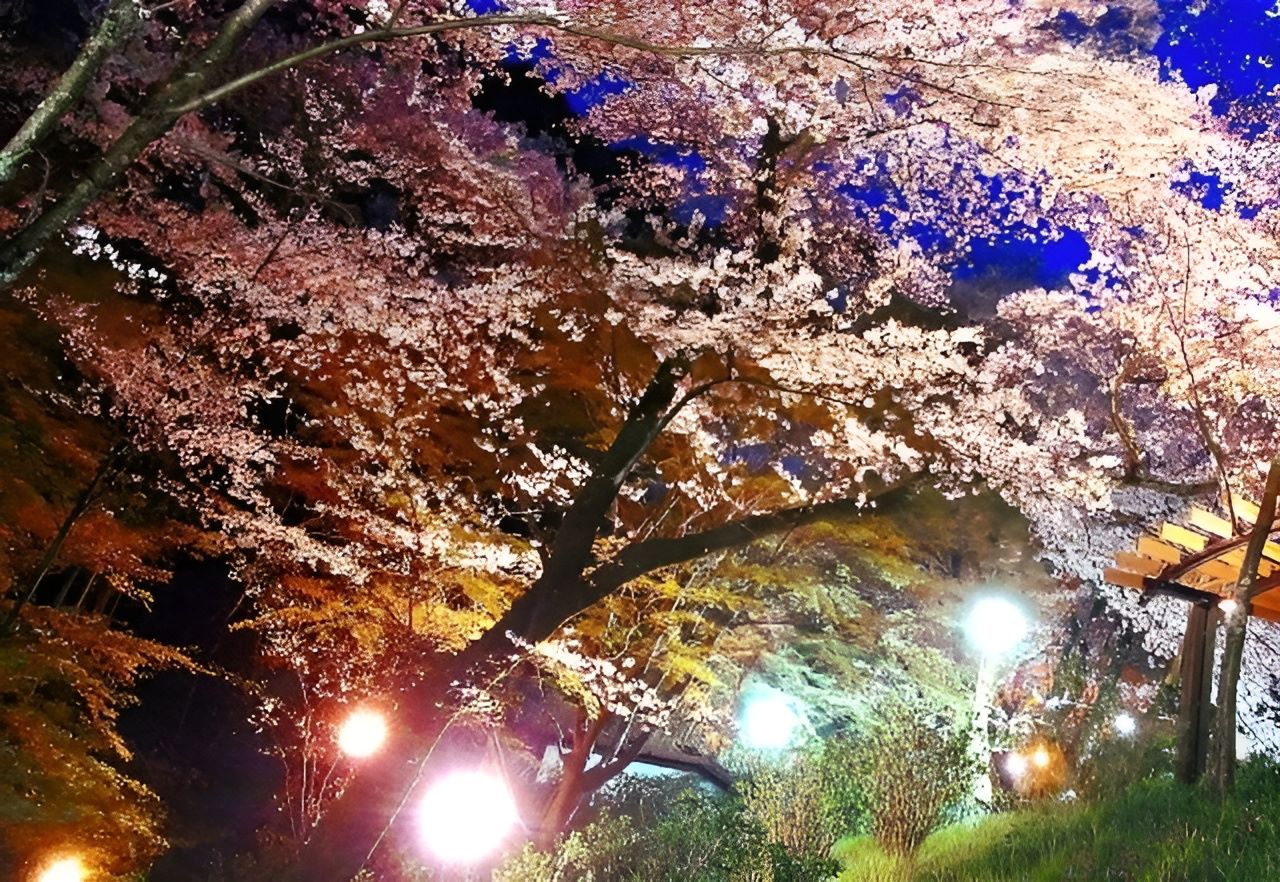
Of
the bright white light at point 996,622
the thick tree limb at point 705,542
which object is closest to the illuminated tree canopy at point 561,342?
the thick tree limb at point 705,542

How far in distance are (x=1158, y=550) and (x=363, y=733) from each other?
9.48 m

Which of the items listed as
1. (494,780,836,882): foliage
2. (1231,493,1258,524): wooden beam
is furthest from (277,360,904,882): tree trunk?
(1231,493,1258,524): wooden beam

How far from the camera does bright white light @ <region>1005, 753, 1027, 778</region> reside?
13.4 metres

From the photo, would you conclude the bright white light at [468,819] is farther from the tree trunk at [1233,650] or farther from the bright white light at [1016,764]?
the bright white light at [1016,764]

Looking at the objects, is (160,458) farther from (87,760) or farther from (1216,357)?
(1216,357)

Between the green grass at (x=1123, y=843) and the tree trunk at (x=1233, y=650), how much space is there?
8.8 inches

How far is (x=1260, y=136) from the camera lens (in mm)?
11422

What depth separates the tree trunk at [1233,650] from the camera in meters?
7.80

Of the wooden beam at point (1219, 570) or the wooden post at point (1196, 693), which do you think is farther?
the wooden beam at point (1219, 570)

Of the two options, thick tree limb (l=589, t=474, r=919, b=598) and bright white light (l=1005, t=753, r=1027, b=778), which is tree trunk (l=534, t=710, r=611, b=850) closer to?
thick tree limb (l=589, t=474, r=919, b=598)

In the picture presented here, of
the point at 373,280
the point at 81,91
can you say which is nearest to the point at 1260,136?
the point at 373,280

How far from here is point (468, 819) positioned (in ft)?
34.1

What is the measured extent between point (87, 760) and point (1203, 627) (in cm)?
1178

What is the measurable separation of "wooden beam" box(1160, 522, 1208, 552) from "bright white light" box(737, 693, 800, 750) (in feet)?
48.8
